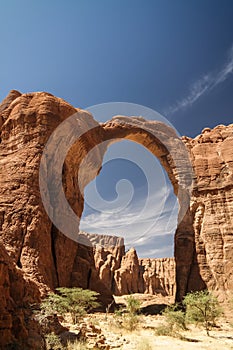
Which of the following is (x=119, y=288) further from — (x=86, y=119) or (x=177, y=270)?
(x=86, y=119)

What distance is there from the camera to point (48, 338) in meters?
8.09

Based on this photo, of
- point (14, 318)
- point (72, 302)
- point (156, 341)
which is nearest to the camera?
point (14, 318)

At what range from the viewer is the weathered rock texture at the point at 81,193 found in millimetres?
16031

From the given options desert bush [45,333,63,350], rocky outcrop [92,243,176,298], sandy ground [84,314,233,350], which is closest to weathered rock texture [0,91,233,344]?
desert bush [45,333,63,350]

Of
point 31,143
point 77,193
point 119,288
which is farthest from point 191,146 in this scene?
point 119,288

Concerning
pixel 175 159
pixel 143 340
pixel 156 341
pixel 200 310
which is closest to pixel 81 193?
pixel 175 159

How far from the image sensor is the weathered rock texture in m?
16.0

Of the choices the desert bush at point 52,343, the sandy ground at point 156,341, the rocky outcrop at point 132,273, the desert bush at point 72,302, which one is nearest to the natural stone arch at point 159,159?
the desert bush at point 72,302

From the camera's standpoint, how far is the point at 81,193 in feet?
79.2

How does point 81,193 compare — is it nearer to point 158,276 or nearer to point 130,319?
point 130,319

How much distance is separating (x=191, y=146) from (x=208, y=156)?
3.15m

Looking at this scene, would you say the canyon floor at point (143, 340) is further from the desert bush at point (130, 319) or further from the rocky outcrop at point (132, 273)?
the rocky outcrop at point (132, 273)

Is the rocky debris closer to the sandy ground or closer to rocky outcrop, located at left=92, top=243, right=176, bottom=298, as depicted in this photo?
rocky outcrop, located at left=92, top=243, right=176, bottom=298

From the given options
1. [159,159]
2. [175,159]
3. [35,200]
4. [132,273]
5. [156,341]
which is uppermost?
[159,159]
